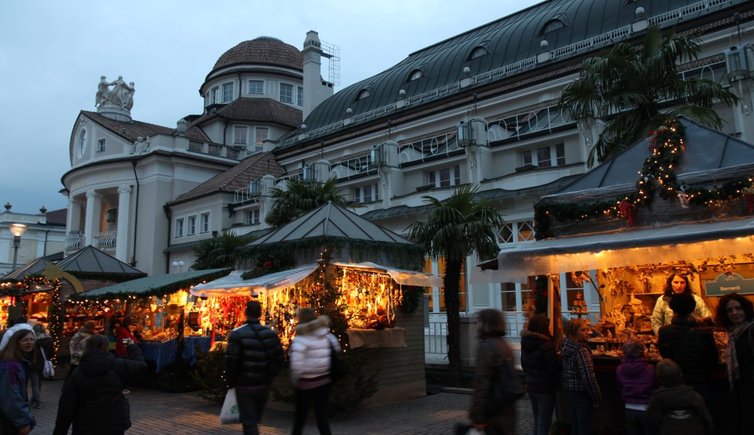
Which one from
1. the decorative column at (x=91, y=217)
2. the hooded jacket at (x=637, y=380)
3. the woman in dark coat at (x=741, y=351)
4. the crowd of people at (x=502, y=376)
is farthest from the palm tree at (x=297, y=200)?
the decorative column at (x=91, y=217)

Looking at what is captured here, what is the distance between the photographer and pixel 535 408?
7.61 metres

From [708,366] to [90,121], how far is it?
44645mm

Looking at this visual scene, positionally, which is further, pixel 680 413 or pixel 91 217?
pixel 91 217

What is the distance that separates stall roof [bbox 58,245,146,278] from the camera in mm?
20172

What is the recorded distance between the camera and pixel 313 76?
42.9 m

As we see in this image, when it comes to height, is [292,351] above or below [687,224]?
below

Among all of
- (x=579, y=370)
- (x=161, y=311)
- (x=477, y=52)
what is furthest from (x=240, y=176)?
(x=579, y=370)

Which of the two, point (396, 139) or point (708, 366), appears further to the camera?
point (396, 139)

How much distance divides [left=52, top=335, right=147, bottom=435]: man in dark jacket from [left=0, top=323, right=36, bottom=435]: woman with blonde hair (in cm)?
104

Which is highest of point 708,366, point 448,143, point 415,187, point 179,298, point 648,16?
point 648,16

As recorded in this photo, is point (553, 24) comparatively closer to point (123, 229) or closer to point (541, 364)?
point (541, 364)

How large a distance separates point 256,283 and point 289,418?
2.51 m

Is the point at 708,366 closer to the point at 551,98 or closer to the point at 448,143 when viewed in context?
the point at 551,98

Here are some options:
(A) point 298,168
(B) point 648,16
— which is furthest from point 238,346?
(A) point 298,168
